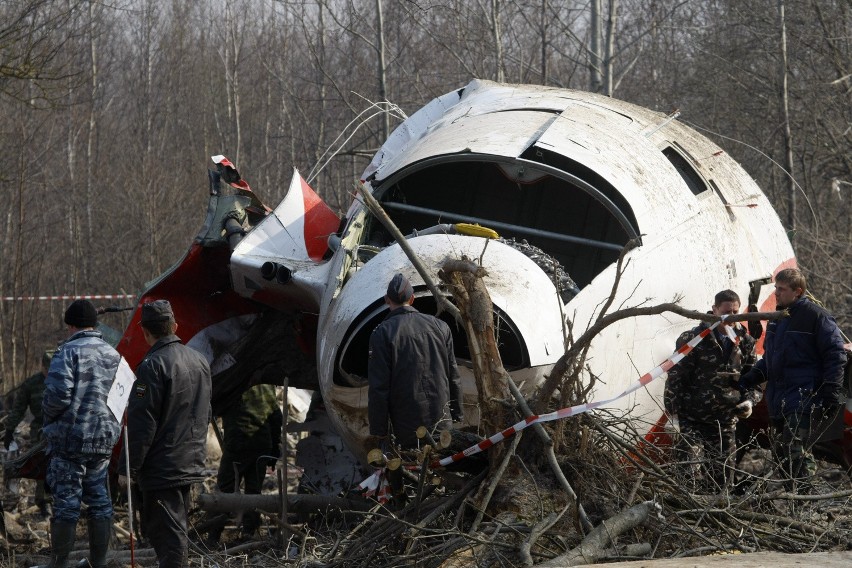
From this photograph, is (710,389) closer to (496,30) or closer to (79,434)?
(79,434)

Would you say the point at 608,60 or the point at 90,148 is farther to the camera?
the point at 90,148

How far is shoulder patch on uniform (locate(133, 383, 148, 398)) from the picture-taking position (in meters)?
5.98

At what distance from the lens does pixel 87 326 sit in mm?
7008

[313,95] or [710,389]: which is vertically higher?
[313,95]

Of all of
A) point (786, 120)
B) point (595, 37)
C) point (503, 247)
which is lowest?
point (503, 247)

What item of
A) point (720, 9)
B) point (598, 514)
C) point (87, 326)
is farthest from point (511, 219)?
point (720, 9)

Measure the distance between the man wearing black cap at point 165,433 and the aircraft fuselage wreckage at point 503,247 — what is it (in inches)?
30.7

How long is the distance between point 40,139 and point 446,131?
1915 cm

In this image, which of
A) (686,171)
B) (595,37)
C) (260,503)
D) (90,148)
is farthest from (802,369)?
(90,148)

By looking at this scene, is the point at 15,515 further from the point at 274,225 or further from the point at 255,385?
the point at 274,225

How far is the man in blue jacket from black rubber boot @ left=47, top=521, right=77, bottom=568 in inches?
175

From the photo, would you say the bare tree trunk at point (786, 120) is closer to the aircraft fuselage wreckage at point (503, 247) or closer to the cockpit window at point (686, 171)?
the aircraft fuselage wreckage at point (503, 247)

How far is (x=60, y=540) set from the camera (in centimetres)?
679

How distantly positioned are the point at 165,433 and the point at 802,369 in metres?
3.99
